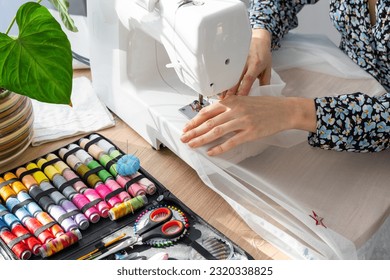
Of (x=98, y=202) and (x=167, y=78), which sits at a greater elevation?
(x=167, y=78)

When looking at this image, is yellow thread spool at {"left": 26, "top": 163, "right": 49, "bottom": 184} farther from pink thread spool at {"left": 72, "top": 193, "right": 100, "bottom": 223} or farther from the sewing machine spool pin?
the sewing machine spool pin

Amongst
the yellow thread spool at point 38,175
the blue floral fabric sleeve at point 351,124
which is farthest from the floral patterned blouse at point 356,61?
the yellow thread spool at point 38,175

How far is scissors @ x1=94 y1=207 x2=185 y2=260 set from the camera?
108cm

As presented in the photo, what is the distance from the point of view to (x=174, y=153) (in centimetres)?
130

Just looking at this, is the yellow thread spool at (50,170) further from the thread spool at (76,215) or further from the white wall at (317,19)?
the white wall at (317,19)

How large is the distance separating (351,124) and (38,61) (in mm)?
630

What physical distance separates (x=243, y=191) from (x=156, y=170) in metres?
0.20

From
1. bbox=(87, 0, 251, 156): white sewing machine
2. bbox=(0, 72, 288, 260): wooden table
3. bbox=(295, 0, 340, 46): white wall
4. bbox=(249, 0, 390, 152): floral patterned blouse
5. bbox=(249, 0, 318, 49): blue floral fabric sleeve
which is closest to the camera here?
bbox=(87, 0, 251, 156): white sewing machine

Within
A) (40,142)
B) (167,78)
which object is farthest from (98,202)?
(167,78)

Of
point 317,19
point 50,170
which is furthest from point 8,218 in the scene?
point 317,19

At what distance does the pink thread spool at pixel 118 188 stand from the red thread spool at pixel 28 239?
0.18 metres

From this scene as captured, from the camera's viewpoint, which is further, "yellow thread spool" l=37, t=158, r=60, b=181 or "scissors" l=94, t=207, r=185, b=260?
"yellow thread spool" l=37, t=158, r=60, b=181

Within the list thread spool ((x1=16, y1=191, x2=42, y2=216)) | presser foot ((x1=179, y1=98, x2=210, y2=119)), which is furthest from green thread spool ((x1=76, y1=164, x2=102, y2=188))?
presser foot ((x1=179, y1=98, x2=210, y2=119))
